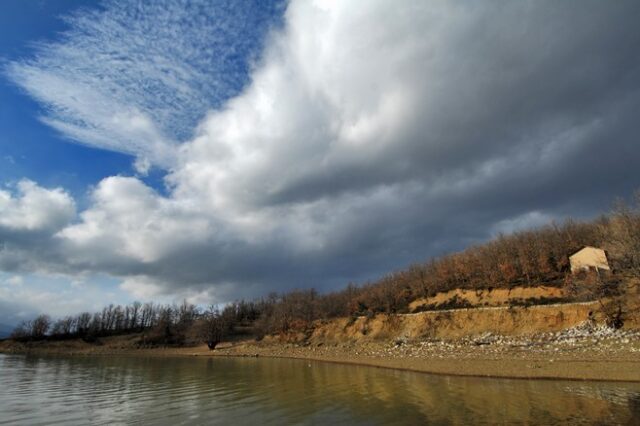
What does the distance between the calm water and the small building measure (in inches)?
1697

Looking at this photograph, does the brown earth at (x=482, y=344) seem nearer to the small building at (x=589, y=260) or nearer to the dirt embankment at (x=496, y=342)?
the dirt embankment at (x=496, y=342)

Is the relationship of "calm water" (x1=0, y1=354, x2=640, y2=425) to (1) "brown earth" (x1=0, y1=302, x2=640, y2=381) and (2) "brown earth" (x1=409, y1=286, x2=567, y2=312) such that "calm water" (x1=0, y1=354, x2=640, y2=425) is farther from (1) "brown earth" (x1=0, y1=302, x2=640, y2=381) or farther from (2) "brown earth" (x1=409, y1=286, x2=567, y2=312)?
(2) "brown earth" (x1=409, y1=286, x2=567, y2=312)

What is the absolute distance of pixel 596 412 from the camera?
18.1 meters

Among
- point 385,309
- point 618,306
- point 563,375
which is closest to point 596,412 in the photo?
point 563,375

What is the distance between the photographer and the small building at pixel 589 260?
2346 inches

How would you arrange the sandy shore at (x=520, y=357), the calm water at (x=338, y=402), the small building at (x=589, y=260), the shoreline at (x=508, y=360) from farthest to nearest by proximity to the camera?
the small building at (x=589, y=260)
the sandy shore at (x=520, y=357)
the shoreline at (x=508, y=360)
the calm water at (x=338, y=402)

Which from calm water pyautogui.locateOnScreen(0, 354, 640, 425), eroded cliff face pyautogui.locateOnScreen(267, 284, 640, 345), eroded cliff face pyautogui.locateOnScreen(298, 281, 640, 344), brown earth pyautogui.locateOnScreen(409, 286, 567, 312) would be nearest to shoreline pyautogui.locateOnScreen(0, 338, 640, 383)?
calm water pyautogui.locateOnScreen(0, 354, 640, 425)

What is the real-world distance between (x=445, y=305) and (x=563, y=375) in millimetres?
46874

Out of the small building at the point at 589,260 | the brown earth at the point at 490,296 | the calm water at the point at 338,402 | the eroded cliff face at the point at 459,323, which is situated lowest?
the calm water at the point at 338,402

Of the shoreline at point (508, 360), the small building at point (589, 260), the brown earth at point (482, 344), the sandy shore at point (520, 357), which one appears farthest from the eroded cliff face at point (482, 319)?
the shoreline at point (508, 360)

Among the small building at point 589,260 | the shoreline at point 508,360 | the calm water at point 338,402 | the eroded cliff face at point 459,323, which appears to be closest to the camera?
the calm water at point 338,402

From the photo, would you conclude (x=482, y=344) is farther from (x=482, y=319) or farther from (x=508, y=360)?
(x=508, y=360)

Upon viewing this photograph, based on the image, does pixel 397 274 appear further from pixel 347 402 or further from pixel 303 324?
pixel 347 402

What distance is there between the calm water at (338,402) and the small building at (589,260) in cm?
4312
